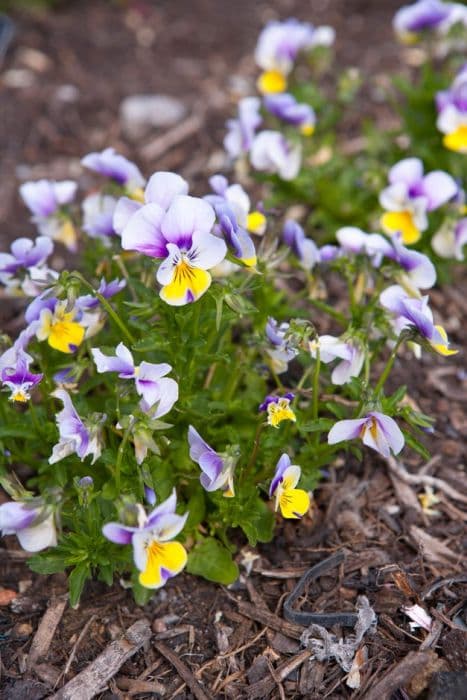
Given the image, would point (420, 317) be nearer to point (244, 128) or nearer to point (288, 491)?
point (288, 491)

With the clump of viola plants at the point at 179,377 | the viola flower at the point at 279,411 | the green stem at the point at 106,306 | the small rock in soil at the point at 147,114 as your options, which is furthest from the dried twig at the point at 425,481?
the small rock in soil at the point at 147,114

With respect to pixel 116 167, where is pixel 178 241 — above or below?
above

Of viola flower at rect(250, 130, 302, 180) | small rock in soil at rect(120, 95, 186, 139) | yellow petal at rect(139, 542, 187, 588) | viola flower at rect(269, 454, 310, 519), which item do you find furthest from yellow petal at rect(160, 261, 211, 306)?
small rock in soil at rect(120, 95, 186, 139)

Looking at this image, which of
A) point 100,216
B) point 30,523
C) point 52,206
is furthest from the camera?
point 52,206

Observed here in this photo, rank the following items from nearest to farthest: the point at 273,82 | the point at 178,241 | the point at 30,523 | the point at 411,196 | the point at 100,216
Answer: the point at 178,241 → the point at 30,523 → the point at 100,216 → the point at 411,196 → the point at 273,82

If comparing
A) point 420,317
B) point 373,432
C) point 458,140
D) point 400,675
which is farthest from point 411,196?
point 400,675

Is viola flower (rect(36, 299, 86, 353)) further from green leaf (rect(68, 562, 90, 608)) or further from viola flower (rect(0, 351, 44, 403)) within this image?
green leaf (rect(68, 562, 90, 608))
